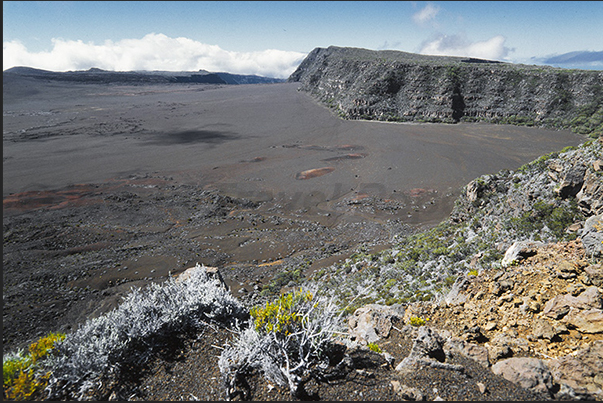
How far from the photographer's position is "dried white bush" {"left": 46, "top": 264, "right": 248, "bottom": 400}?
152 inches

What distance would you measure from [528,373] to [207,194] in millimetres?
24877

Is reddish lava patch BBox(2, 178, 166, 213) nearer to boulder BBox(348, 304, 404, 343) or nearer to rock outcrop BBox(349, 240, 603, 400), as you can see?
boulder BBox(348, 304, 404, 343)

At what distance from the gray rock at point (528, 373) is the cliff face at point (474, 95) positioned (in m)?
53.7

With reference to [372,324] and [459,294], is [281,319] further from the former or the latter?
[459,294]

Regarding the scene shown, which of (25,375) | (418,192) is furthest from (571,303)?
(418,192)

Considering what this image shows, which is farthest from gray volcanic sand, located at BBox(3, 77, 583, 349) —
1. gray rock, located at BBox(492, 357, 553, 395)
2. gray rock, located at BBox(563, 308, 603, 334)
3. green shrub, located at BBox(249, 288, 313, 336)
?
gray rock, located at BBox(563, 308, 603, 334)

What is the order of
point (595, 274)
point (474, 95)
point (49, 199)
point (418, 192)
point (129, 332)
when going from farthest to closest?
point (474, 95), point (418, 192), point (49, 199), point (595, 274), point (129, 332)

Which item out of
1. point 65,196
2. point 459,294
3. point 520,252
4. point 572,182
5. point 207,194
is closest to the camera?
point 459,294

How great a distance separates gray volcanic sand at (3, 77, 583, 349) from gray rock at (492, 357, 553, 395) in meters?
10.5

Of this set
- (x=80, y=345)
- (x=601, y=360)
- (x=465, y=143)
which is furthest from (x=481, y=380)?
(x=465, y=143)

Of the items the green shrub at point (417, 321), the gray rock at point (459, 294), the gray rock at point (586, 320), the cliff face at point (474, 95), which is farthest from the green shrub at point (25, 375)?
the cliff face at point (474, 95)

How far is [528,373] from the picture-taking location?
3791 millimetres

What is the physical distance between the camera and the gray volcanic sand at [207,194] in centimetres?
1475

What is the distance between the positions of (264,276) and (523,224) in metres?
11.0
